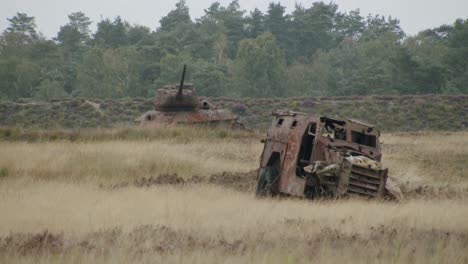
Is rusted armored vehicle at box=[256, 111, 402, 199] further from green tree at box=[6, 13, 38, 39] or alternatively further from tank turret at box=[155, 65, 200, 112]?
green tree at box=[6, 13, 38, 39]

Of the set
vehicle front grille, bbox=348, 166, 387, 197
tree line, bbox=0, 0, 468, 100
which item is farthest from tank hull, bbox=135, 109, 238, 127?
tree line, bbox=0, 0, 468, 100

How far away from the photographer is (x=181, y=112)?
33125 mm

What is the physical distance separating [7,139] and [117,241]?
18.9 metres

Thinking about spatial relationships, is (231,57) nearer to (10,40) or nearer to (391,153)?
(10,40)

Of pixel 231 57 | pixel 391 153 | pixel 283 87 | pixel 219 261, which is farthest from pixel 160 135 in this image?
pixel 231 57

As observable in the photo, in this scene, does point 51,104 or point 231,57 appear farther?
point 231,57

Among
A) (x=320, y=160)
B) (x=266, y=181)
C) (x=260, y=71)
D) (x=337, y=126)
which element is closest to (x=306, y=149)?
(x=337, y=126)

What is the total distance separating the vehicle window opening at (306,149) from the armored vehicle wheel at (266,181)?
1.99 ft

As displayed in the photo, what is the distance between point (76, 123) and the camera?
46344 millimetres

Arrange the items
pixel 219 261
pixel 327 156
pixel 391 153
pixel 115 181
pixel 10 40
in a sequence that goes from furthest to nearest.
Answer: pixel 10 40 → pixel 391 153 → pixel 115 181 → pixel 327 156 → pixel 219 261

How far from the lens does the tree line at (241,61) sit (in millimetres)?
69250

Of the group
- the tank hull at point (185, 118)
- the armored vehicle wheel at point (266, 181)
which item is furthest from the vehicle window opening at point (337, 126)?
the tank hull at point (185, 118)

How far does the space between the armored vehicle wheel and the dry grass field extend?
1.29 ft

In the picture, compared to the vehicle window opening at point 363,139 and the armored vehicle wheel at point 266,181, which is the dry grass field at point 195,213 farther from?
the vehicle window opening at point 363,139
